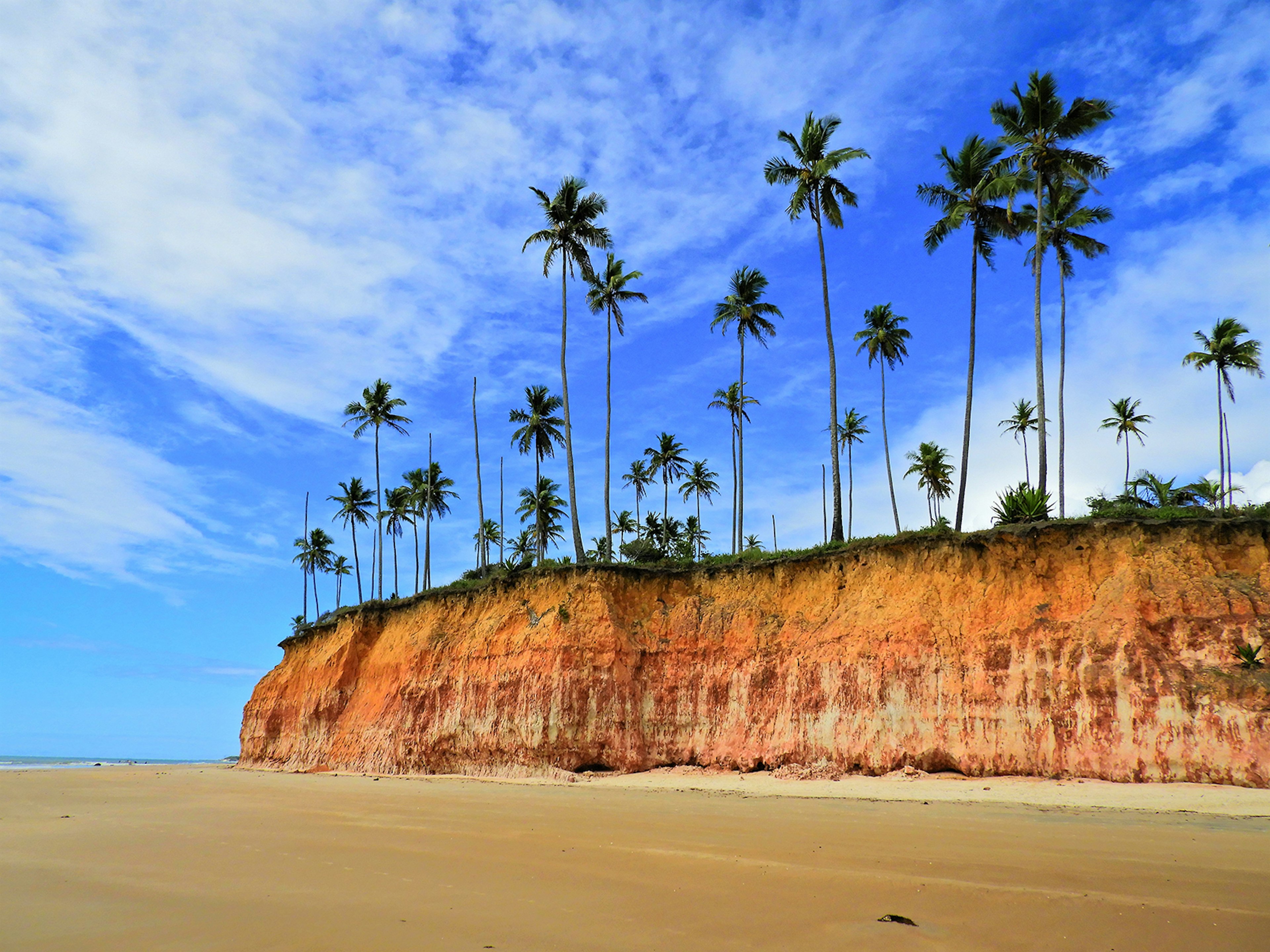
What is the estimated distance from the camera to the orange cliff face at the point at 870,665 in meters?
15.8

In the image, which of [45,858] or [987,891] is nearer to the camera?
[987,891]

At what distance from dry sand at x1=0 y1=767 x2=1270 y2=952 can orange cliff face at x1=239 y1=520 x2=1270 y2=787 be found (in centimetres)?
266

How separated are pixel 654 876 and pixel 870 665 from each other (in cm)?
1427

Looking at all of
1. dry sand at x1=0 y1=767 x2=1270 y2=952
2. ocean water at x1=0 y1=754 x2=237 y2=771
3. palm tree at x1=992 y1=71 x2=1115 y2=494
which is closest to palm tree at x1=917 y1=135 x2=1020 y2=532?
palm tree at x1=992 y1=71 x2=1115 y2=494

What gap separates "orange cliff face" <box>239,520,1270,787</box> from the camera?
51.7 ft

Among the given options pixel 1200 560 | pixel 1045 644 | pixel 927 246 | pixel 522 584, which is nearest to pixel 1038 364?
pixel 927 246

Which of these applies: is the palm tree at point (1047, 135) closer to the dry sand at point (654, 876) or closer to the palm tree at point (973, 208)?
the palm tree at point (973, 208)

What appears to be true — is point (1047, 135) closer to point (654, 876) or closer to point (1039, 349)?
point (1039, 349)

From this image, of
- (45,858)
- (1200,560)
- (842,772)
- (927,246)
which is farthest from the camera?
(927,246)

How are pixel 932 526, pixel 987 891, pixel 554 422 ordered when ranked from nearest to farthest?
pixel 987 891, pixel 932 526, pixel 554 422

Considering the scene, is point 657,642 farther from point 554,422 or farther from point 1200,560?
point 554,422

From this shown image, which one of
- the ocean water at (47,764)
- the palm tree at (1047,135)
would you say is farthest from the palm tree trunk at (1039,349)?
the ocean water at (47,764)

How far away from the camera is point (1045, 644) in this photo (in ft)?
57.4

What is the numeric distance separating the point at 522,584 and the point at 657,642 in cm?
588
